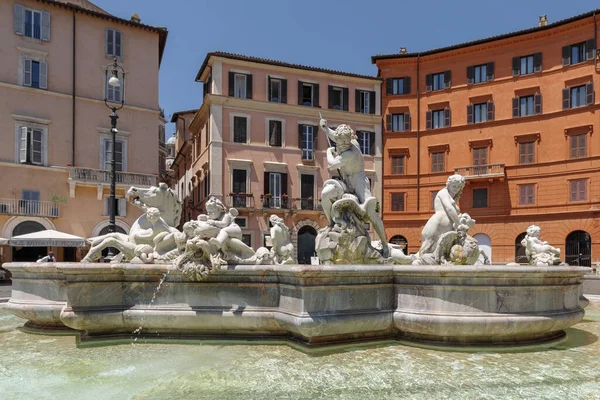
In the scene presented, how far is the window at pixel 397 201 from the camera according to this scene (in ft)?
111

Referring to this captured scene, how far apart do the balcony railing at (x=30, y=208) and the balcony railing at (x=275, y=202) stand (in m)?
12.2

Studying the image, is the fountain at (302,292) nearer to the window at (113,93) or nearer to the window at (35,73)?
the window at (35,73)

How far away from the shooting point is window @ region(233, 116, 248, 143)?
31156 millimetres

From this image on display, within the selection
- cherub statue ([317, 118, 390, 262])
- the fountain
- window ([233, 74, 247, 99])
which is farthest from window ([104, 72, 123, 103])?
cherub statue ([317, 118, 390, 262])

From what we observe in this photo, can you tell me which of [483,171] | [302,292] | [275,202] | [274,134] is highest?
[274,134]

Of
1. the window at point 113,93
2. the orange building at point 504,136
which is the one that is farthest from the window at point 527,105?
the window at point 113,93

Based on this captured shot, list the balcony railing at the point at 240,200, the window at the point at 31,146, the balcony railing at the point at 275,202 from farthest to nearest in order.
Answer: the balcony railing at the point at 275,202 < the balcony railing at the point at 240,200 < the window at the point at 31,146

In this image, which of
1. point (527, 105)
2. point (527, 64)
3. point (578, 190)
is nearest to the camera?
point (578, 190)

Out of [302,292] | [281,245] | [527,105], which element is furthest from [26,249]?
[527,105]

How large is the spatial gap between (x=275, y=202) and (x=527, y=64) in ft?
62.3

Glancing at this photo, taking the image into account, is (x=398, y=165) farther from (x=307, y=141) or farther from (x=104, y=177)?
(x=104, y=177)

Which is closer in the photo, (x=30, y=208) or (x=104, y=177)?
(x=30, y=208)

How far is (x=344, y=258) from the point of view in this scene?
6281 millimetres

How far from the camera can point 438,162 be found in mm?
33469
